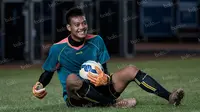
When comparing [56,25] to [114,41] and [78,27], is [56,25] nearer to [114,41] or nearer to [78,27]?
[114,41]

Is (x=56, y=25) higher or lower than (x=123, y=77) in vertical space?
lower

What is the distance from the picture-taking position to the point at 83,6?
22.6 metres

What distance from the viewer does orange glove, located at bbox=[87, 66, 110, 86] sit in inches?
305

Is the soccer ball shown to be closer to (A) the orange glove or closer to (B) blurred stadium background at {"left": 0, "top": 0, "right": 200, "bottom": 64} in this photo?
(A) the orange glove

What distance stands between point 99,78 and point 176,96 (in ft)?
3.26

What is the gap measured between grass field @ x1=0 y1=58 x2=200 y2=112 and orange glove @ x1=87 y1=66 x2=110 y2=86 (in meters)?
0.39

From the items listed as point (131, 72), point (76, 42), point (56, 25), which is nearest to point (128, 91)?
point (76, 42)

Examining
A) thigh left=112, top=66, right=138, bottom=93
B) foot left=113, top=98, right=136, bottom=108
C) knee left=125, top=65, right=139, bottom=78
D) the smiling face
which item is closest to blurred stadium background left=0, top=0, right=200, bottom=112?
foot left=113, top=98, right=136, bottom=108

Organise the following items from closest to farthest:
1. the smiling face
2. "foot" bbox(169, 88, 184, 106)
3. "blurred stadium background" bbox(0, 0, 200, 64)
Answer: "foot" bbox(169, 88, 184, 106) → the smiling face → "blurred stadium background" bbox(0, 0, 200, 64)

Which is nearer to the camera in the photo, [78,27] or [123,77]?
[123,77]

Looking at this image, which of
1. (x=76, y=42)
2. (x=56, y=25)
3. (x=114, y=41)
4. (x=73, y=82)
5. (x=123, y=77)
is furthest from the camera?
(x=56, y=25)

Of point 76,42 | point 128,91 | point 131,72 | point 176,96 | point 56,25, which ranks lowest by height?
point 56,25

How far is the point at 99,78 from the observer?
7.74m

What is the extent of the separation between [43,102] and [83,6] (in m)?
13.1
